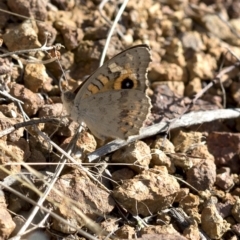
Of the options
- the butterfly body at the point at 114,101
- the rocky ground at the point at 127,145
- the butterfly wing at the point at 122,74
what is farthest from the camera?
the butterfly body at the point at 114,101

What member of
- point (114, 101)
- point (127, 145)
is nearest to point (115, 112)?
point (114, 101)

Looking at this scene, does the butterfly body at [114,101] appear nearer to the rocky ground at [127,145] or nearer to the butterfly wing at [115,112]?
the butterfly wing at [115,112]

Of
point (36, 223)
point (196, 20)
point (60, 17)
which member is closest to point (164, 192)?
point (36, 223)

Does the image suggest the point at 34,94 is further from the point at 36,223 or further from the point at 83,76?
the point at 36,223

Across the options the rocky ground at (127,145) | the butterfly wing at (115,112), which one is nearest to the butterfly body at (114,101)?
the butterfly wing at (115,112)

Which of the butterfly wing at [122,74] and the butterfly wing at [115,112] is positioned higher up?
the butterfly wing at [122,74]

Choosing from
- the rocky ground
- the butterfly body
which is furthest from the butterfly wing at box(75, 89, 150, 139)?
the rocky ground

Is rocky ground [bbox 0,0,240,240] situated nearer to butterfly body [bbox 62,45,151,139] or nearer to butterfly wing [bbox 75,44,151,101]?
butterfly body [bbox 62,45,151,139]

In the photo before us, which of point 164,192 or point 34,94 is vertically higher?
point 34,94
